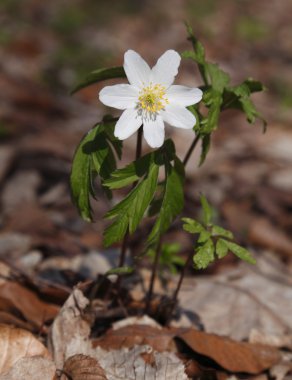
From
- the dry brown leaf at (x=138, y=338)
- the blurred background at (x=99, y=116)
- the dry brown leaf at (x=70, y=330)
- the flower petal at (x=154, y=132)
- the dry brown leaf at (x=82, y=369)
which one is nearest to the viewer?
the flower petal at (x=154, y=132)

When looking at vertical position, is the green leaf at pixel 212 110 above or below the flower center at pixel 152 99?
below

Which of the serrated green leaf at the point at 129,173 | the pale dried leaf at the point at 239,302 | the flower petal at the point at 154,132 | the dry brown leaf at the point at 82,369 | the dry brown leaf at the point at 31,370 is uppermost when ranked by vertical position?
the flower petal at the point at 154,132

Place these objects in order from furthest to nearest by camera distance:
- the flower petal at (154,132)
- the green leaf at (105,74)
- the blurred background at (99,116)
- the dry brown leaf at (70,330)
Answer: the blurred background at (99,116), the dry brown leaf at (70,330), the green leaf at (105,74), the flower petal at (154,132)

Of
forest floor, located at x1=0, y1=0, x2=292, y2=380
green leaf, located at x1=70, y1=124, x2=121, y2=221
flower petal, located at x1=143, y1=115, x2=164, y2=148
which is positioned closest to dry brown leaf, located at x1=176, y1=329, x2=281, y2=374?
forest floor, located at x1=0, y1=0, x2=292, y2=380

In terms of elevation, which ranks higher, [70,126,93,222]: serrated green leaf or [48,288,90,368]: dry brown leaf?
[70,126,93,222]: serrated green leaf

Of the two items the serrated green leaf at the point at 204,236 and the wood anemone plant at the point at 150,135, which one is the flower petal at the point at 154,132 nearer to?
the wood anemone plant at the point at 150,135

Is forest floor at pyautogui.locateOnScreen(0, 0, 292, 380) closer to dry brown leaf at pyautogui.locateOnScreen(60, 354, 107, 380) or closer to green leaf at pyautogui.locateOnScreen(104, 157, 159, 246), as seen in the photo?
dry brown leaf at pyautogui.locateOnScreen(60, 354, 107, 380)

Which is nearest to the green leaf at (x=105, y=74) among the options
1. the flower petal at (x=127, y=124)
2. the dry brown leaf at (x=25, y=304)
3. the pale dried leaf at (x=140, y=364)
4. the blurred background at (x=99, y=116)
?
the flower petal at (x=127, y=124)
